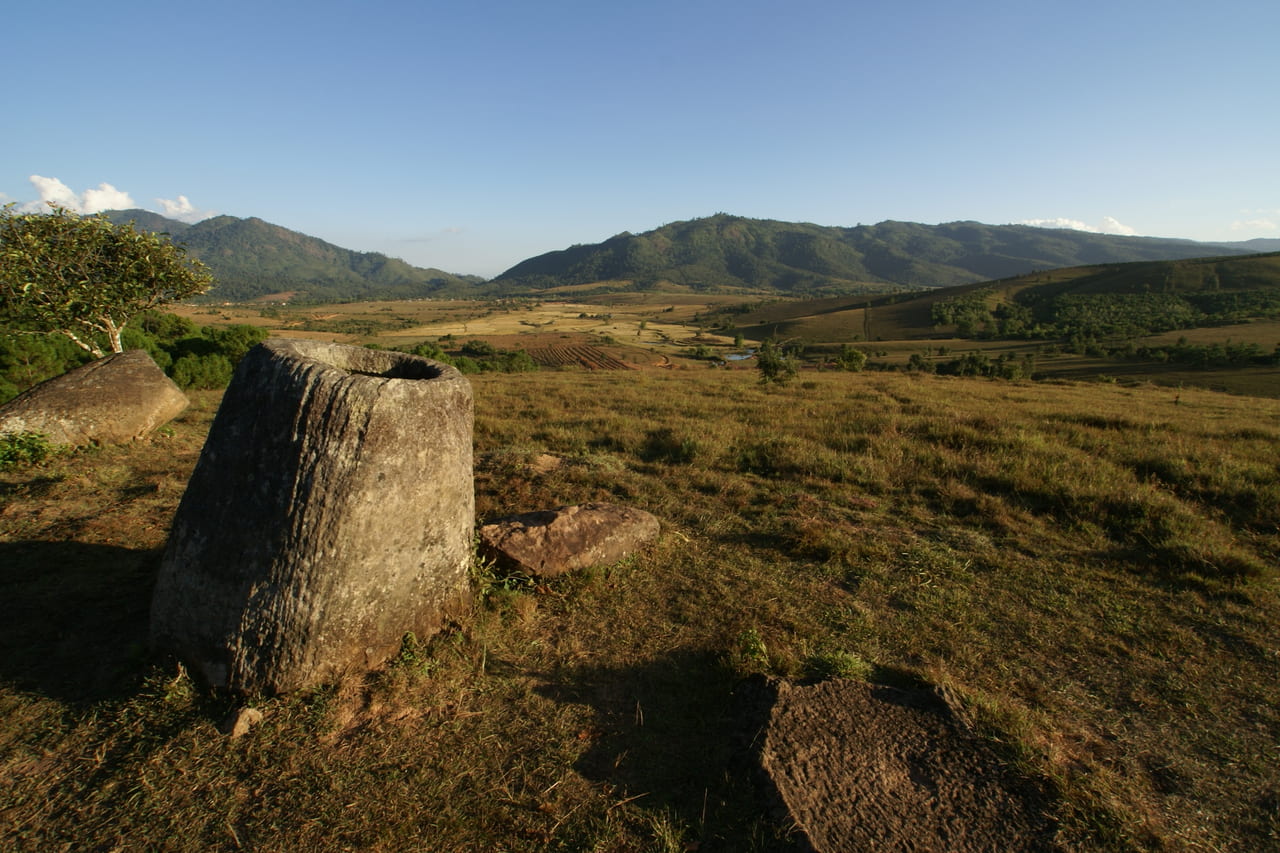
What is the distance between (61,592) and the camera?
4738mm

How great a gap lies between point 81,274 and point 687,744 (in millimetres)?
17478

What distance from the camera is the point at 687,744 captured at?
361cm

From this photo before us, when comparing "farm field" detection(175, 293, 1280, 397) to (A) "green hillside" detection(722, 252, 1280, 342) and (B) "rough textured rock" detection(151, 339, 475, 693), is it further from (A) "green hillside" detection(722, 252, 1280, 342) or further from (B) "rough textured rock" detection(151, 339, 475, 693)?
(B) "rough textured rock" detection(151, 339, 475, 693)

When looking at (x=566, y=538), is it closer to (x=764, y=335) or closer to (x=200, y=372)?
(x=200, y=372)

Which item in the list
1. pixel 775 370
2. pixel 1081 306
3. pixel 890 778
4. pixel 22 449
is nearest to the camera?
pixel 890 778

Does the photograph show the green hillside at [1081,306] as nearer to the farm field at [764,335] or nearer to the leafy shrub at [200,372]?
the farm field at [764,335]

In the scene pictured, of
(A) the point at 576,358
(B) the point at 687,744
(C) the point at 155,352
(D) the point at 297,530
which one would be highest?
(C) the point at 155,352

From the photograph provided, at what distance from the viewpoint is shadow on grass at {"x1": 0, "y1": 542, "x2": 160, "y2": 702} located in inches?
150

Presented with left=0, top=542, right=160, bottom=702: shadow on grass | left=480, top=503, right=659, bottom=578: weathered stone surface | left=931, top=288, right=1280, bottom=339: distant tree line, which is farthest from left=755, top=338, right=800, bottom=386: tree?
left=931, top=288, right=1280, bottom=339: distant tree line

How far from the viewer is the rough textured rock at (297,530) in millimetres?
3768

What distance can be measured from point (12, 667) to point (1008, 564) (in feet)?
29.6

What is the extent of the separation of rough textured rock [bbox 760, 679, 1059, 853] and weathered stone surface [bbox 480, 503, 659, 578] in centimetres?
267

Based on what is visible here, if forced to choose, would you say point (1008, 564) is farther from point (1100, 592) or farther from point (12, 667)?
point (12, 667)

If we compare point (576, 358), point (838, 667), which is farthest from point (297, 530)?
point (576, 358)
